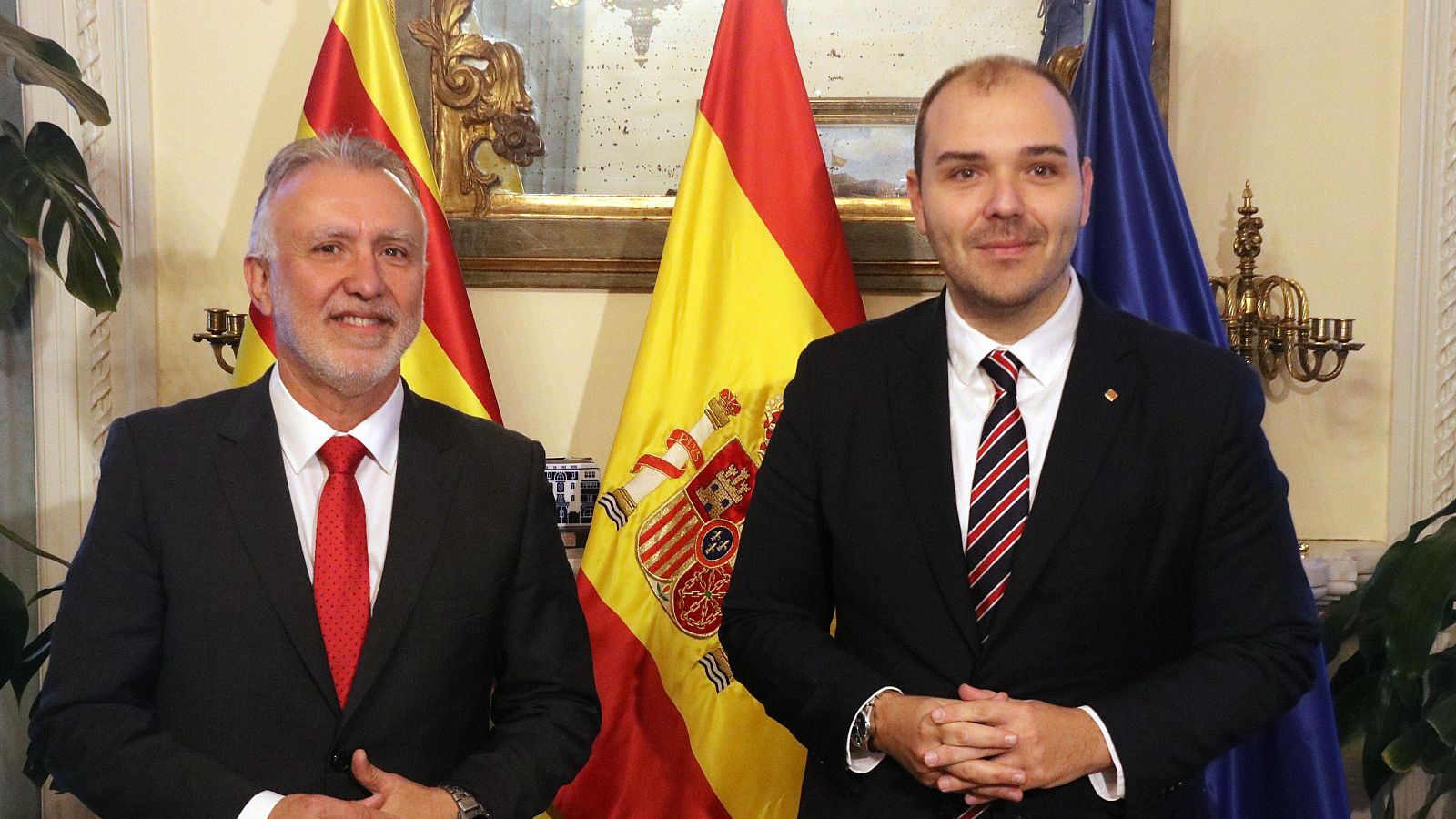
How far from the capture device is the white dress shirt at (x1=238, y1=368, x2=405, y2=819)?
1715 mm

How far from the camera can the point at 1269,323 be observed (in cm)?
272

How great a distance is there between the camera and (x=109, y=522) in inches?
64.7

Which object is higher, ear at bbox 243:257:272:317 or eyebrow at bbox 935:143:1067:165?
eyebrow at bbox 935:143:1067:165

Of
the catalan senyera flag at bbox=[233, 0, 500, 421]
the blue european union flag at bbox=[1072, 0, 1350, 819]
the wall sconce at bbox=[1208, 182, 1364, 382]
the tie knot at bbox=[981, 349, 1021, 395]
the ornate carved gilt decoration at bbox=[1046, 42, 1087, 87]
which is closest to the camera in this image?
the tie knot at bbox=[981, 349, 1021, 395]

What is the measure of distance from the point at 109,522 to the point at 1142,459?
139cm

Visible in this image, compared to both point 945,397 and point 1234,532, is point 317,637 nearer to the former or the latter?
point 945,397

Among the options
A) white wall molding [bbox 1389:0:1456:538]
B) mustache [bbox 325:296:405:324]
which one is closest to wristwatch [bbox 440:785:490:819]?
mustache [bbox 325:296:405:324]

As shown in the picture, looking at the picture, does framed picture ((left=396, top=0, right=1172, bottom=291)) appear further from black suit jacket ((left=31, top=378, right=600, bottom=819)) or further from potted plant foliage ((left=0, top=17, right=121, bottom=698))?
black suit jacket ((left=31, top=378, right=600, bottom=819))

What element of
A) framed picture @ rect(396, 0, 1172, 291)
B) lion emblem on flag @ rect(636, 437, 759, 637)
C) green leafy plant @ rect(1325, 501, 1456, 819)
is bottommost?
green leafy plant @ rect(1325, 501, 1456, 819)

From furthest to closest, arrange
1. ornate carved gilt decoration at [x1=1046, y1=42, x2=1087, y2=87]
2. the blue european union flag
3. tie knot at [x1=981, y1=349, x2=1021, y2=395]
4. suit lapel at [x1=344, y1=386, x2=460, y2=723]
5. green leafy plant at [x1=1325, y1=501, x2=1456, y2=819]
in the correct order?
1. ornate carved gilt decoration at [x1=1046, y1=42, x2=1087, y2=87]
2. the blue european union flag
3. green leafy plant at [x1=1325, y1=501, x2=1456, y2=819]
4. tie knot at [x1=981, y1=349, x2=1021, y2=395]
5. suit lapel at [x1=344, y1=386, x2=460, y2=723]

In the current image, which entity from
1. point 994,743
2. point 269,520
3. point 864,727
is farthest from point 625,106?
point 994,743

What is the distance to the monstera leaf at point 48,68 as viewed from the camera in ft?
7.61

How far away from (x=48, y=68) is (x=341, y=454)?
122 cm

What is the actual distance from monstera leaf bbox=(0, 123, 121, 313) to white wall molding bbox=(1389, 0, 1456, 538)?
110 inches
